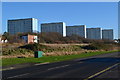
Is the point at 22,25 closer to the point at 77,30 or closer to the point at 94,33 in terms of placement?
the point at 77,30

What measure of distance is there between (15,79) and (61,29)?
158781 mm

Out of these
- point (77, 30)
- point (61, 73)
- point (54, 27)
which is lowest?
point (61, 73)

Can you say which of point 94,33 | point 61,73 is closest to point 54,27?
point 94,33

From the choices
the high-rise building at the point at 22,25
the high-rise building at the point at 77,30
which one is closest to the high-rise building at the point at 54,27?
the high-rise building at the point at 77,30

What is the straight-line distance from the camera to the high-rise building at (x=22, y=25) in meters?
148

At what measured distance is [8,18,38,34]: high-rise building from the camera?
148 m

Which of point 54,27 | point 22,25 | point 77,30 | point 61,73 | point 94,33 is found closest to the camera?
point 61,73

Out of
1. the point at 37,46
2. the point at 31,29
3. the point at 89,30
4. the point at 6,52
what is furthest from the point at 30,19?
the point at 6,52

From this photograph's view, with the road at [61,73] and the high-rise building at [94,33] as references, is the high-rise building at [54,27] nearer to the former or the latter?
the high-rise building at [94,33]

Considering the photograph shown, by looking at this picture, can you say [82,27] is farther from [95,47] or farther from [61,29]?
[95,47]

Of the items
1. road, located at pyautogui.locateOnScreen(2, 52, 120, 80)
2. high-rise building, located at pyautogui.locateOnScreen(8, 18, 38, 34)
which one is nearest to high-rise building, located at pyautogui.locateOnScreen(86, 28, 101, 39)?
high-rise building, located at pyautogui.locateOnScreen(8, 18, 38, 34)

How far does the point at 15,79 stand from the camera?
14.7 meters

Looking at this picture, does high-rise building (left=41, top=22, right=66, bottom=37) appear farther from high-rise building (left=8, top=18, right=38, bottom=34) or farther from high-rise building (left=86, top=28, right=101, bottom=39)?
high-rise building (left=86, top=28, right=101, bottom=39)

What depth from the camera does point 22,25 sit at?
15338 centimetres
